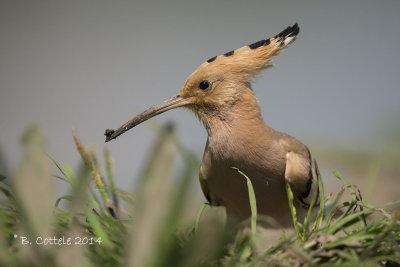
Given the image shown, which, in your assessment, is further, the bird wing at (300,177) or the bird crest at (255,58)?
the bird crest at (255,58)

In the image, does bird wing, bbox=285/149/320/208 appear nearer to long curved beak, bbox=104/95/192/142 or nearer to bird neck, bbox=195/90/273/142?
bird neck, bbox=195/90/273/142

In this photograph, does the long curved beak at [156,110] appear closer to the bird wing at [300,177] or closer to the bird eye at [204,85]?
the bird eye at [204,85]

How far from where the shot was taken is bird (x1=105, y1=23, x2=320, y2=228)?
129cm

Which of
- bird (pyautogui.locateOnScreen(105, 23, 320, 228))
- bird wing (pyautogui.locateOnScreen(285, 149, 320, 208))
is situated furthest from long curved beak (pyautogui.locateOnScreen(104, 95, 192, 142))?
bird wing (pyautogui.locateOnScreen(285, 149, 320, 208))

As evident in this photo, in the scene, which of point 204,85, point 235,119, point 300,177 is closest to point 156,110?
point 204,85

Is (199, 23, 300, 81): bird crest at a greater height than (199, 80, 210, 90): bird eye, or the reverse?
(199, 23, 300, 81): bird crest

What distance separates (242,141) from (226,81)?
0.25m

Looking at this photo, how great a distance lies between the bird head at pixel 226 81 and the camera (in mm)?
1412

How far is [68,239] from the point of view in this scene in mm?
496

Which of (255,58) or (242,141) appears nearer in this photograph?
(242,141)

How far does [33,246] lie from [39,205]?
0.17ft

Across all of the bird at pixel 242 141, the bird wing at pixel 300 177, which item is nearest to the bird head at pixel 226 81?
the bird at pixel 242 141

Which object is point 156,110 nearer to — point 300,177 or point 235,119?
point 235,119

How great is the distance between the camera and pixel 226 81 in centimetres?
143
